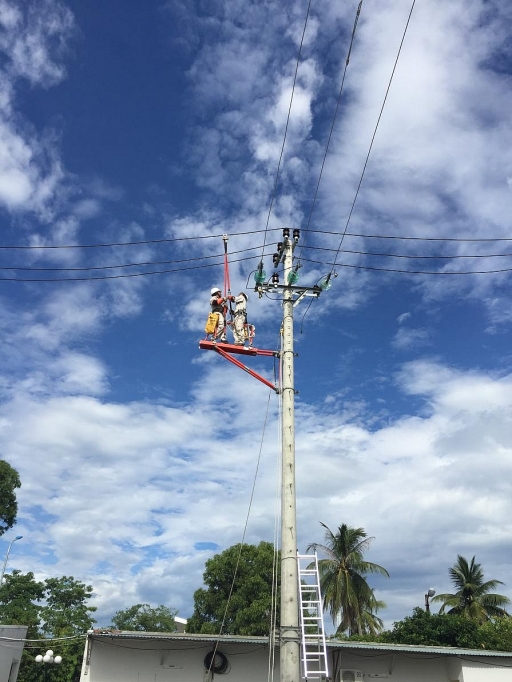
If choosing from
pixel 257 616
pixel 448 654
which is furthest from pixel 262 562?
pixel 448 654

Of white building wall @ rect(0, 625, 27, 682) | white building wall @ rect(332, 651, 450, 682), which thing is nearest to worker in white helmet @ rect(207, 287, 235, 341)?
white building wall @ rect(332, 651, 450, 682)

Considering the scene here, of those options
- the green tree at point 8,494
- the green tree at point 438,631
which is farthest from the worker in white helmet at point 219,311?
the green tree at point 8,494

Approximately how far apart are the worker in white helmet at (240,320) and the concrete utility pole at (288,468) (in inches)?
36.7

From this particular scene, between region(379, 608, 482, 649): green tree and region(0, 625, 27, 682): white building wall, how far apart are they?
18.4m

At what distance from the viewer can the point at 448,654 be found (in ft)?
55.3

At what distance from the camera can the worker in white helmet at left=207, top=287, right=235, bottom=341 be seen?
13.2 meters

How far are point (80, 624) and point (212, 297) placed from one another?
41317mm

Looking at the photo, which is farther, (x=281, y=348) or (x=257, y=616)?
(x=257, y=616)

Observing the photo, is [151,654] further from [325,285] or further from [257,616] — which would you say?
[257,616]

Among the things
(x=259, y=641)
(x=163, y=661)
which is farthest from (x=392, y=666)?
(x=163, y=661)

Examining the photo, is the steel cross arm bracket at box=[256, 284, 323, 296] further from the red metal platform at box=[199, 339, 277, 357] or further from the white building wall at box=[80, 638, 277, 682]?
the white building wall at box=[80, 638, 277, 682]

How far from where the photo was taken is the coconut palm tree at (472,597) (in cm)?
4225

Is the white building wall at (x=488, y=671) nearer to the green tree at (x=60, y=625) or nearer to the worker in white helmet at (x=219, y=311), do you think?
the worker in white helmet at (x=219, y=311)

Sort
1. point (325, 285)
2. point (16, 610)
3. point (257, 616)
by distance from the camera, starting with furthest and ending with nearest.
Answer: point (16, 610)
point (257, 616)
point (325, 285)
